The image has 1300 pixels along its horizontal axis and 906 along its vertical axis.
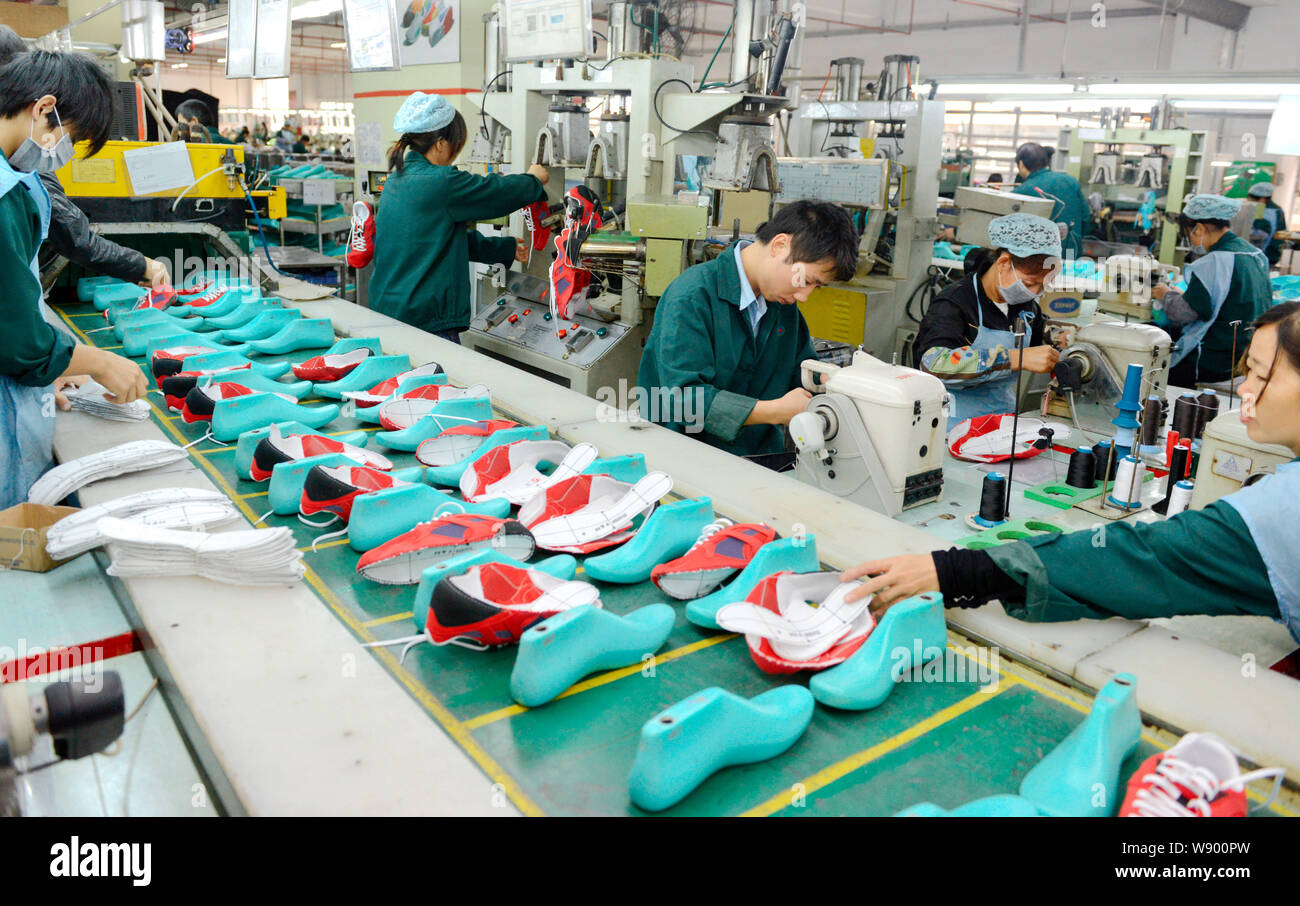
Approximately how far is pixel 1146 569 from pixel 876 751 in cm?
60

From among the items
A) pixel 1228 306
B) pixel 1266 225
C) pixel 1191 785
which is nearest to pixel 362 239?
pixel 1191 785

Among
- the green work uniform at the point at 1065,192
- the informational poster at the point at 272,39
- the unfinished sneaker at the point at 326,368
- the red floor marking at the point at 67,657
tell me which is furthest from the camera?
the green work uniform at the point at 1065,192

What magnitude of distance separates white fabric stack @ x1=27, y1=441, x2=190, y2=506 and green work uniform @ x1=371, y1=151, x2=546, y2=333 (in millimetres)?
2041

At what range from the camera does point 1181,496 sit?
7.20ft

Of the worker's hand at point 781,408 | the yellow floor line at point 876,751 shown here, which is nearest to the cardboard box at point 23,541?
the yellow floor line at point 876,751

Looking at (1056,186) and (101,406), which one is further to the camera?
(1056,186)

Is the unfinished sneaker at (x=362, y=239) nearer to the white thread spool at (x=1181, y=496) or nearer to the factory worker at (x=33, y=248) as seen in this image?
the factory worker at (x=33, y=248)

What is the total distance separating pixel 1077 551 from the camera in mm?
1490

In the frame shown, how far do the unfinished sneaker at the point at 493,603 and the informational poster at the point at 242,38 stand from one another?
15.2 feet

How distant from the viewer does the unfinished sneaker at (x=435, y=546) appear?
1.57 meters

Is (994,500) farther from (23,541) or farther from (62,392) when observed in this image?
(62,392)

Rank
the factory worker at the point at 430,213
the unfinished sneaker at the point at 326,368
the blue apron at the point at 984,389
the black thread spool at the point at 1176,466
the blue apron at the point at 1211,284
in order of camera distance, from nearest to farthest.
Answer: the black thread spool at the point at 1176,466 → the unfinished sneaker at the point at 326,368 → the blue apron at the point at 984,389 → the factory worker at the point at 430,213 → the blue apron at the point at 1211,284

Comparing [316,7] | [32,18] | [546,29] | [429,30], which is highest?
[32,18]
